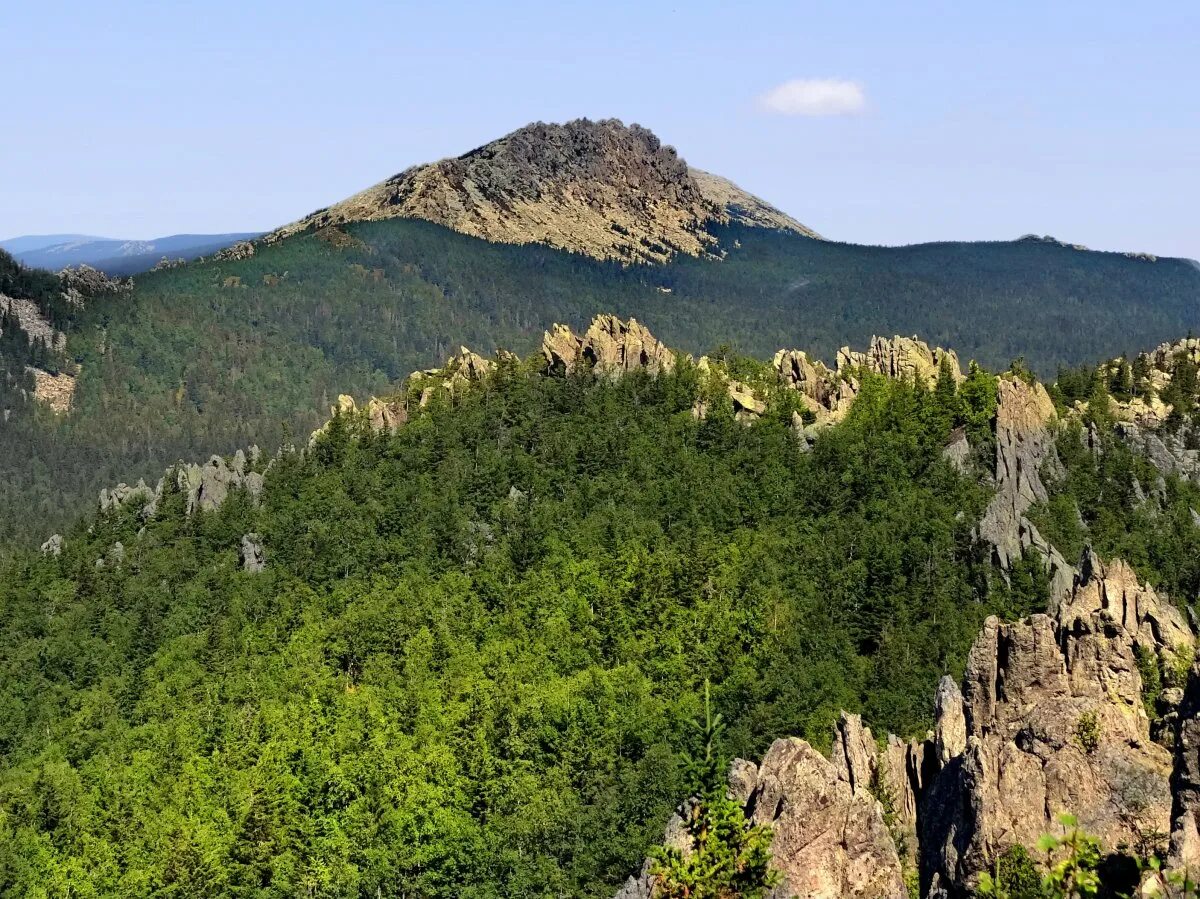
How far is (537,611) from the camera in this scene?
124688 mm

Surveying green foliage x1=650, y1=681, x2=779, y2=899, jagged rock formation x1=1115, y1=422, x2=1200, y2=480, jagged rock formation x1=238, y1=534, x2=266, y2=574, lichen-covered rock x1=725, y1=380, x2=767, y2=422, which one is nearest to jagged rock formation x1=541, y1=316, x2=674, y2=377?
lichen-covered rock x1=725, y1=380, x2=767, y2=422

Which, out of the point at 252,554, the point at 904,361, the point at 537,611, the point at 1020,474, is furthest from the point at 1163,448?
the point at 252,554

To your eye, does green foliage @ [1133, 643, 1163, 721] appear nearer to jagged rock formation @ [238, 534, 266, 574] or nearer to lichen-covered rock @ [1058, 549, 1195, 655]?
lichen-covered rock @ [1058, 549, 1195, 655]

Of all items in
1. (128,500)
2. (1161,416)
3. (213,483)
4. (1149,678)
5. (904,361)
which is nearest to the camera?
(1149,678)

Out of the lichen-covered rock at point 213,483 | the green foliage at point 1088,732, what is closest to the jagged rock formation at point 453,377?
the lichen-covered rock at point 213,483

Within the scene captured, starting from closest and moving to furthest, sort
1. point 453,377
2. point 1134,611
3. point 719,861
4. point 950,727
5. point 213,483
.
A: point 719,861 → point 950,727 → point 1134,611 → point 213,483 → point 453,377

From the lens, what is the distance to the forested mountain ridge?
93188mm

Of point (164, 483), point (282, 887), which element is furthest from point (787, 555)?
point (164, 483)

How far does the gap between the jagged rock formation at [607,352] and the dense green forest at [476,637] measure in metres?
3.52

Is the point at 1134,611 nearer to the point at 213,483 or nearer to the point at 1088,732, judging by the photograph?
the point at 1088,732

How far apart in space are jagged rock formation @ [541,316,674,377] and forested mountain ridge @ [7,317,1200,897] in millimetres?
413

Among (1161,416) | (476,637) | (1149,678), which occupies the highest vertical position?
(1161,416)

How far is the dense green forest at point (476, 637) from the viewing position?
9469 centimetres

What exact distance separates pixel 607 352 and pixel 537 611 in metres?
58.7
